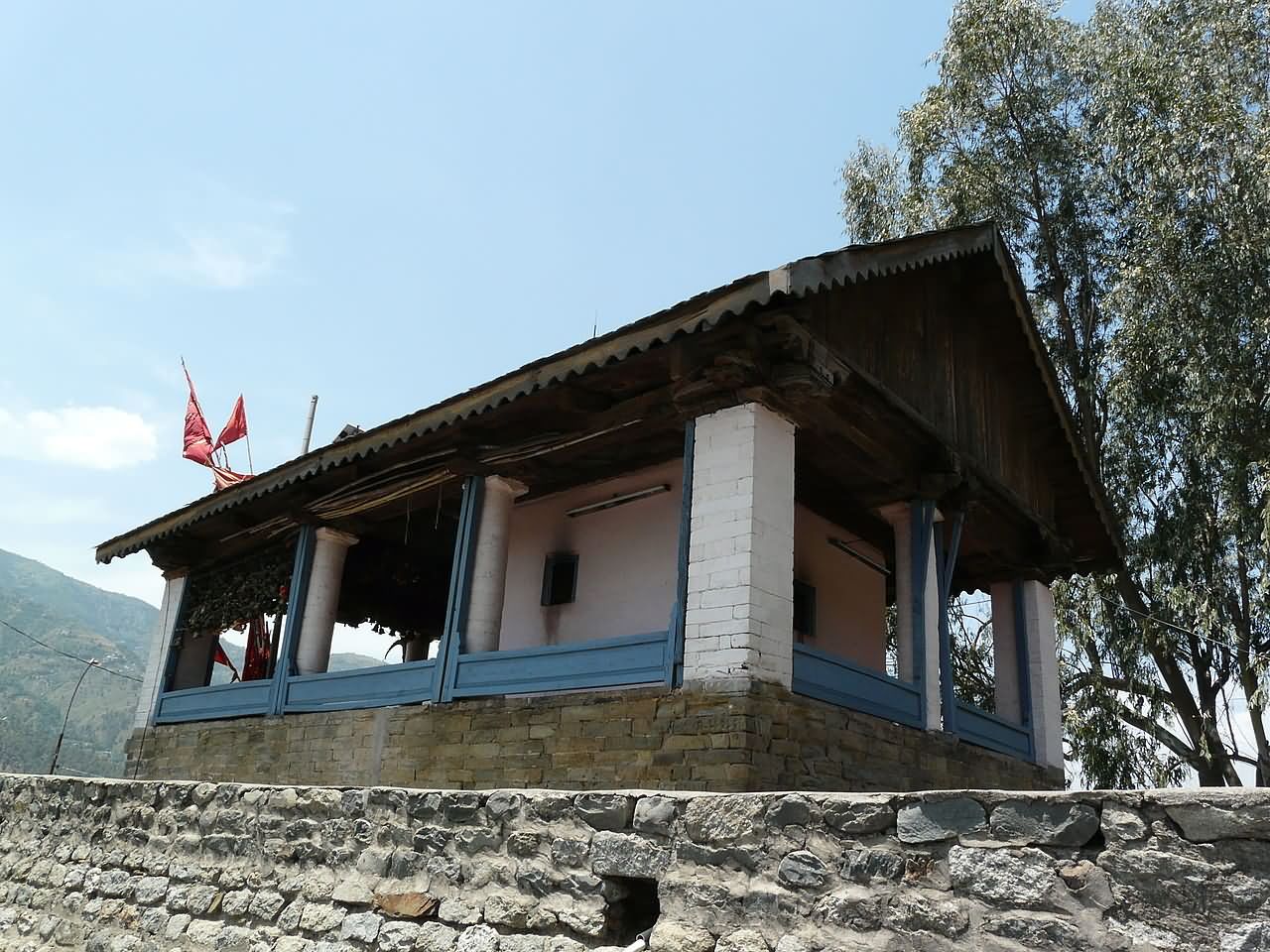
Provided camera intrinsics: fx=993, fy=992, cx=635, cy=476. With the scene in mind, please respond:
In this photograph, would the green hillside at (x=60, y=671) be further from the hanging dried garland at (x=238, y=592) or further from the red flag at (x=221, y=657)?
the hanging dried garland at (x=238, y=592)

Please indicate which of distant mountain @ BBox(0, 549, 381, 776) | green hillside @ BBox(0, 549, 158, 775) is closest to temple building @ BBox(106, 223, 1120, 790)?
distant mountain @ BBox(0, 549, 381, 776)

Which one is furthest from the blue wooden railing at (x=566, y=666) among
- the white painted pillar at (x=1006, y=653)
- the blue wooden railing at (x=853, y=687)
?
the white painted pillar at (x=1006, y=653)

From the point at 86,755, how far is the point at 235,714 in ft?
317

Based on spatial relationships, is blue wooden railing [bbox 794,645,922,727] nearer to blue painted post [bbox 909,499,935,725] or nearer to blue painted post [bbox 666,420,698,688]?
blue painted post [bbox 909,499,935,725]

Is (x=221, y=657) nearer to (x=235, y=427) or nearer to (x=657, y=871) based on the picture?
(x=235, y=427)

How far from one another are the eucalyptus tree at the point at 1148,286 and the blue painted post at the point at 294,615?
40.4 ft

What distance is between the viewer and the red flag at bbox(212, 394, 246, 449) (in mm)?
18469

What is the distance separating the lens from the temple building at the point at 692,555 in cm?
754

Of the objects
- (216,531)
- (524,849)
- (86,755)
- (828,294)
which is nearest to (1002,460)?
(828,294)

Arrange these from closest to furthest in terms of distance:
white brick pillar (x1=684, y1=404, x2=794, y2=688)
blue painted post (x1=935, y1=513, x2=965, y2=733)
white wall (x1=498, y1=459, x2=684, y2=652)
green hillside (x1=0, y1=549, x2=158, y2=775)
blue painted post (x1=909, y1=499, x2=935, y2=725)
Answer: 1. white brick pillar (x1=684, y1=404, x2=794, y2=688)
2. blue painted post (x1=909, y1=499, x2=935, y2=725)
3. blue painted post (x1=935, y1=513, x2=965, y2=733)
4. white wall (x1=498, y1=459, x2=684, y2=652)
5. green hillside (x1=0, y1=549, x2=158, y2=775)

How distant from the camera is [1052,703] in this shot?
11.9 m

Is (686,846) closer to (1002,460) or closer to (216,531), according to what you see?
(1002,460)

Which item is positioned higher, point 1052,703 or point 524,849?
point 1052,703

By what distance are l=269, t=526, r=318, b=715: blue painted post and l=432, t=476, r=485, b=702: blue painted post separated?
2442 millimetres
